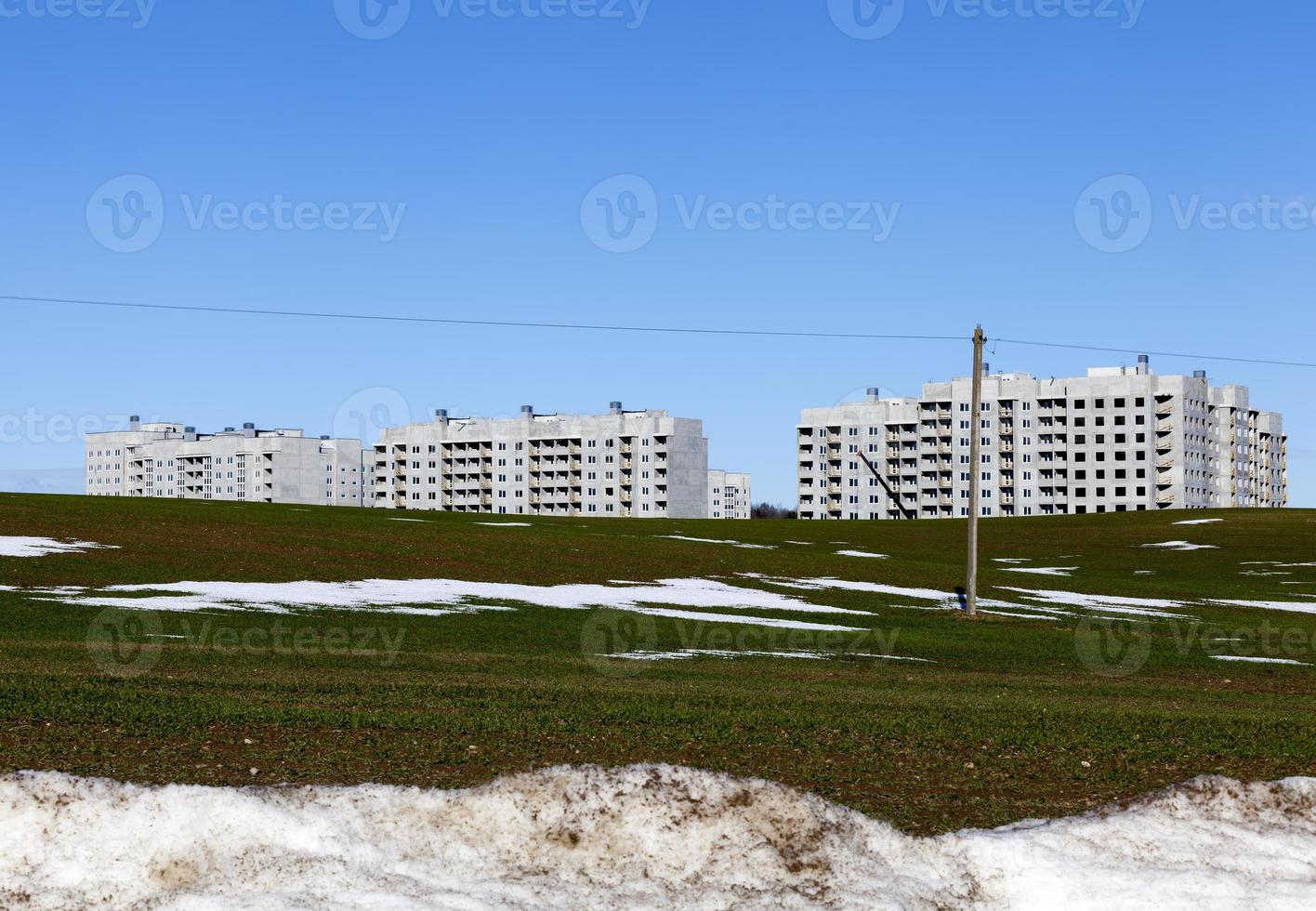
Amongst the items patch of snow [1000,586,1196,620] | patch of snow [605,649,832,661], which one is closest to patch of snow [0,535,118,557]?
patch of snow [605,649,832,661]

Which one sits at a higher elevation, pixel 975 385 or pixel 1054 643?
pixel 975 385

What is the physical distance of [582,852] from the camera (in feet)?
34.4

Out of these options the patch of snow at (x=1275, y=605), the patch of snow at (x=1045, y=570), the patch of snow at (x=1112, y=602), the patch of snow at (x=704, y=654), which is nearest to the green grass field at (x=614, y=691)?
the patch of snow at (x=704, y=654)

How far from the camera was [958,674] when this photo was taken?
91.4 feet

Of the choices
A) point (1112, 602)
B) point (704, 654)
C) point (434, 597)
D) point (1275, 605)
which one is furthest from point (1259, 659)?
point (434, 597)

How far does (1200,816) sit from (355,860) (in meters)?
7.34

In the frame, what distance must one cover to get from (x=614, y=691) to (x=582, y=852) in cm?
1131

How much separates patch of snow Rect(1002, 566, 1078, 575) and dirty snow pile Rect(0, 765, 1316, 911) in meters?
59.4

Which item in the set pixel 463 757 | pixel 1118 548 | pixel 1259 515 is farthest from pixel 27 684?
pixel 1259 515

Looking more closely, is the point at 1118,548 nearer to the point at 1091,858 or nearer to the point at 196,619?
the point at 196,619

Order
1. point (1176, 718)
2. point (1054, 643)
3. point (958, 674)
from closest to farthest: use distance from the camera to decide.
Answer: point (1176, 718), point (958, 674), point (1054, 643)

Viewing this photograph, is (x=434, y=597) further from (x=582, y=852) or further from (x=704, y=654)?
(x=582, y=852)

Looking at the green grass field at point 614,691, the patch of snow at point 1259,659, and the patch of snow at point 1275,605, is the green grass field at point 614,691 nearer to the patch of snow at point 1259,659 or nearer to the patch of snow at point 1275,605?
the patch of snow at point 1259,659

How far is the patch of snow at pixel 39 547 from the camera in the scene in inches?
1810
